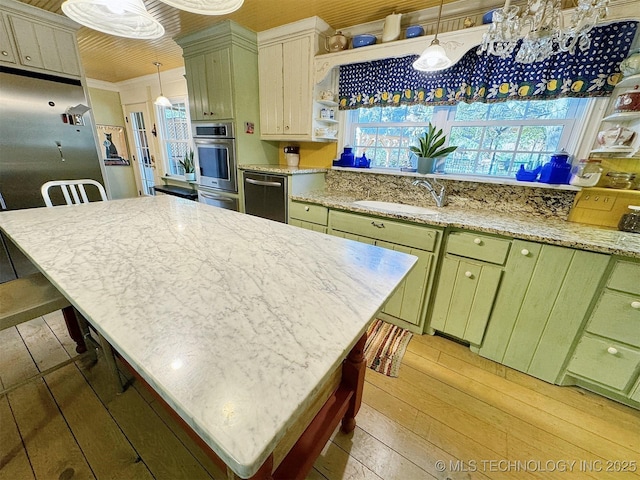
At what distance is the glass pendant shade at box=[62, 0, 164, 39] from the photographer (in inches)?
37.0

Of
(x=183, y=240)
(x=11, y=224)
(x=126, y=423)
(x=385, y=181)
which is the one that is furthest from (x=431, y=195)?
(x=11, y=224)

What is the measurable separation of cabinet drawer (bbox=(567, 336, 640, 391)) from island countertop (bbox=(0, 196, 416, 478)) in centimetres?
129

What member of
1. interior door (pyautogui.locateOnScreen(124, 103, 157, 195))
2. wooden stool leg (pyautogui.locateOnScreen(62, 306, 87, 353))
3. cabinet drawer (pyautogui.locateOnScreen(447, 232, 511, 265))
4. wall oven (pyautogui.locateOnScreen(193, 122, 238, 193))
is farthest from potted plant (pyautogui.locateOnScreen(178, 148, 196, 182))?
cabinet drawer (pyautogui.locateOnScreen(447, 232, 511, 265))

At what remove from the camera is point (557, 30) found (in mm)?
1270

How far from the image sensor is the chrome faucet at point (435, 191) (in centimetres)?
204

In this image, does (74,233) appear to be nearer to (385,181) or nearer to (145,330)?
(145,330)

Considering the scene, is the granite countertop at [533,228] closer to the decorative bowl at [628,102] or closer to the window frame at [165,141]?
the decorative bowl at [628,102]

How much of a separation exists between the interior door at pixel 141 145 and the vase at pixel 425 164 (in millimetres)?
4781

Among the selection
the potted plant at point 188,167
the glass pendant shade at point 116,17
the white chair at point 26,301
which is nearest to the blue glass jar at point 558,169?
the glass pendant shade at point 116,17

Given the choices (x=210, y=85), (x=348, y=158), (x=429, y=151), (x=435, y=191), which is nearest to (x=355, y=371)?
(x=435, y=191)

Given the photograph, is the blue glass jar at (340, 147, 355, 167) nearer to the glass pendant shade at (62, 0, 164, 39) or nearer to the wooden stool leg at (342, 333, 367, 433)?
the glass pendant shade at (62, 0, 164, 39)

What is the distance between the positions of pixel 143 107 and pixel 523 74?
5510 millimetres

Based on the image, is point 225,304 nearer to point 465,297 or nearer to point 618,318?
point 465,297

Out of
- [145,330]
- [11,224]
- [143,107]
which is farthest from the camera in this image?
[143,107]
